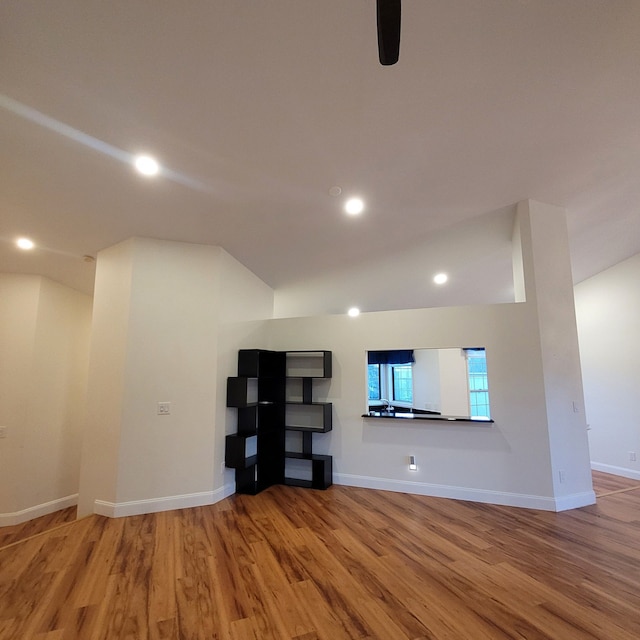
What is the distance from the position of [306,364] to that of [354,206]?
216cm

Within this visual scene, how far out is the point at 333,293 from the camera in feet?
19.5

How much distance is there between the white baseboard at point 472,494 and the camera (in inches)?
141

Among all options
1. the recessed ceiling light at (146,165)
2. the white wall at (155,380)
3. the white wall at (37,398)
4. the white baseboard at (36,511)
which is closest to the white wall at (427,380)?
the white wall at (155,380)

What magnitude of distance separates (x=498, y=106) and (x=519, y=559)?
10.6 ft

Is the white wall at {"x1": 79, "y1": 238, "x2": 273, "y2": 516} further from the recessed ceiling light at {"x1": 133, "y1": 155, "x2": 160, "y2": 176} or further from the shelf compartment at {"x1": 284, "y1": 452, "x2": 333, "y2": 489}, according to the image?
the recessed ceiling light at {"x1": 133, "y1": 155, "x2": 160, "y2": 176}

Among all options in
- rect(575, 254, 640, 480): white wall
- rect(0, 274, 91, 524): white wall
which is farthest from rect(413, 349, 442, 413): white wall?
rect(0, 274, 91, 524): white wall

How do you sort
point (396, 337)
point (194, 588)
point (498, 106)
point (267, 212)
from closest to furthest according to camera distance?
point (194, 588) < point (498, 106) < point (267, 212) < point (396, 337)

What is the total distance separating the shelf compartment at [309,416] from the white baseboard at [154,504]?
1186 millimetres

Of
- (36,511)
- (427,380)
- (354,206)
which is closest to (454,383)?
(427,380)

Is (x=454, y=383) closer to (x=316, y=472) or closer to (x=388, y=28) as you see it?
(x=316, y=472)

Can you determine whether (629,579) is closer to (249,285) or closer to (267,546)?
(267,546)

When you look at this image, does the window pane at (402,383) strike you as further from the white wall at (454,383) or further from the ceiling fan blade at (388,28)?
the ceiling fan blade at (388,28)

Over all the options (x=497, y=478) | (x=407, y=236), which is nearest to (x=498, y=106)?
(x=407, y=236)

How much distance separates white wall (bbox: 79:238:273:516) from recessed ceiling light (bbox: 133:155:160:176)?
45.6 inches
